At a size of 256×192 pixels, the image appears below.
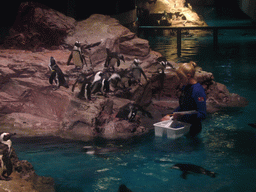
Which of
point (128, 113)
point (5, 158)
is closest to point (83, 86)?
point (128, 113)

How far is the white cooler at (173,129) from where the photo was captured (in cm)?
473

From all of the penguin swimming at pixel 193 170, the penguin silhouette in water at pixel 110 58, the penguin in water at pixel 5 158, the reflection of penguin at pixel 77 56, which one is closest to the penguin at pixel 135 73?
the penguin silhouette in water at pixel 110 58

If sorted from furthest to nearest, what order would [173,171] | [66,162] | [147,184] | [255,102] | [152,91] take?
[152,91]
[255,102]
[66,162]
[173,171]
[147,184]

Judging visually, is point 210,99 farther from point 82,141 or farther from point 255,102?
point 82,141

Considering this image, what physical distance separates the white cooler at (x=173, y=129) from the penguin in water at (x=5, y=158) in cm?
227

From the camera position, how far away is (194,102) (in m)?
4.22

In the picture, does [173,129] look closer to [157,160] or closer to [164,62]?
[157,160]

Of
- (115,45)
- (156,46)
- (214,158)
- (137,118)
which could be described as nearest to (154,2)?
(156,46)

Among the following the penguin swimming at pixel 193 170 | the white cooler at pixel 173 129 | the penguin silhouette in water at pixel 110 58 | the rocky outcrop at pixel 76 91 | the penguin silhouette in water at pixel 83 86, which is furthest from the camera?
the penguin silhouette in water at pixel 110 58

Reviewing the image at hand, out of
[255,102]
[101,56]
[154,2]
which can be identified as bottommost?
[255,102]

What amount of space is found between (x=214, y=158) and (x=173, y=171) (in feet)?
2.54

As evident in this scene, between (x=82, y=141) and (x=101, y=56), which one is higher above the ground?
(x=101, y=56)

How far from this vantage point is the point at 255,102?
8.23 metres

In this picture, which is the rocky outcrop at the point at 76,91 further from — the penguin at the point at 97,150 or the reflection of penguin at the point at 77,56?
the penguin at the point at 97,150
